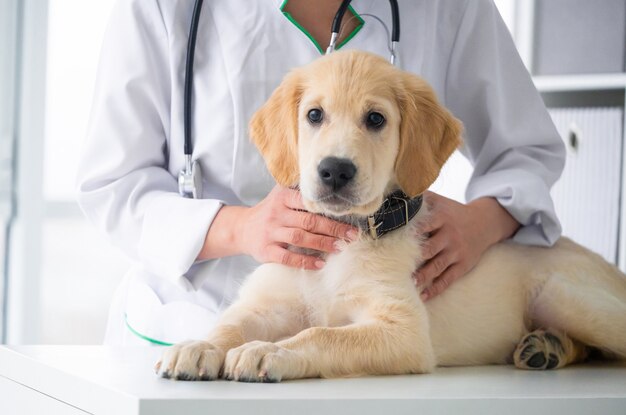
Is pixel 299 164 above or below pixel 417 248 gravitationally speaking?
above

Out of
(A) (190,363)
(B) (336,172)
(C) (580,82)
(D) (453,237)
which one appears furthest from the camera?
(C) (580,82)

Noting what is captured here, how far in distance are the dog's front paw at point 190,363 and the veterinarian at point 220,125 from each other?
0.43 m

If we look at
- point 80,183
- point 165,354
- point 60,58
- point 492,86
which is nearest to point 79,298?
point 60,58

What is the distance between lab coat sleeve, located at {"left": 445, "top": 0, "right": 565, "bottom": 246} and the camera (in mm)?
1691

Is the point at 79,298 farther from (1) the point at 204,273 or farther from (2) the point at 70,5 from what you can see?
(1) the point at 204,273

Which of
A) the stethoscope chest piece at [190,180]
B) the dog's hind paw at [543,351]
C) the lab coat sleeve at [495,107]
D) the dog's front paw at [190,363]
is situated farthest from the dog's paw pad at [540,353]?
the stethoscope chest piece at [190,180]

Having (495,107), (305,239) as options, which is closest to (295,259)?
(305,239)

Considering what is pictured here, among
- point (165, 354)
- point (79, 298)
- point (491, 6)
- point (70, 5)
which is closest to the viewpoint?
point (165, 354)

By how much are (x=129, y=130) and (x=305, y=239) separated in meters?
0.49

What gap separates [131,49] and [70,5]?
180 cm

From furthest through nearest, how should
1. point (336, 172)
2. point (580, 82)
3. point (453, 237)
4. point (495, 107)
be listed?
point (580, 82)
point (495, 107)
point (453, 237)
point (336, 172)

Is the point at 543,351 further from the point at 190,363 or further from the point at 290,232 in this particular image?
the point at 190,363

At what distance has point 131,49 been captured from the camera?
164 cm

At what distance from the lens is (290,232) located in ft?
4.39
